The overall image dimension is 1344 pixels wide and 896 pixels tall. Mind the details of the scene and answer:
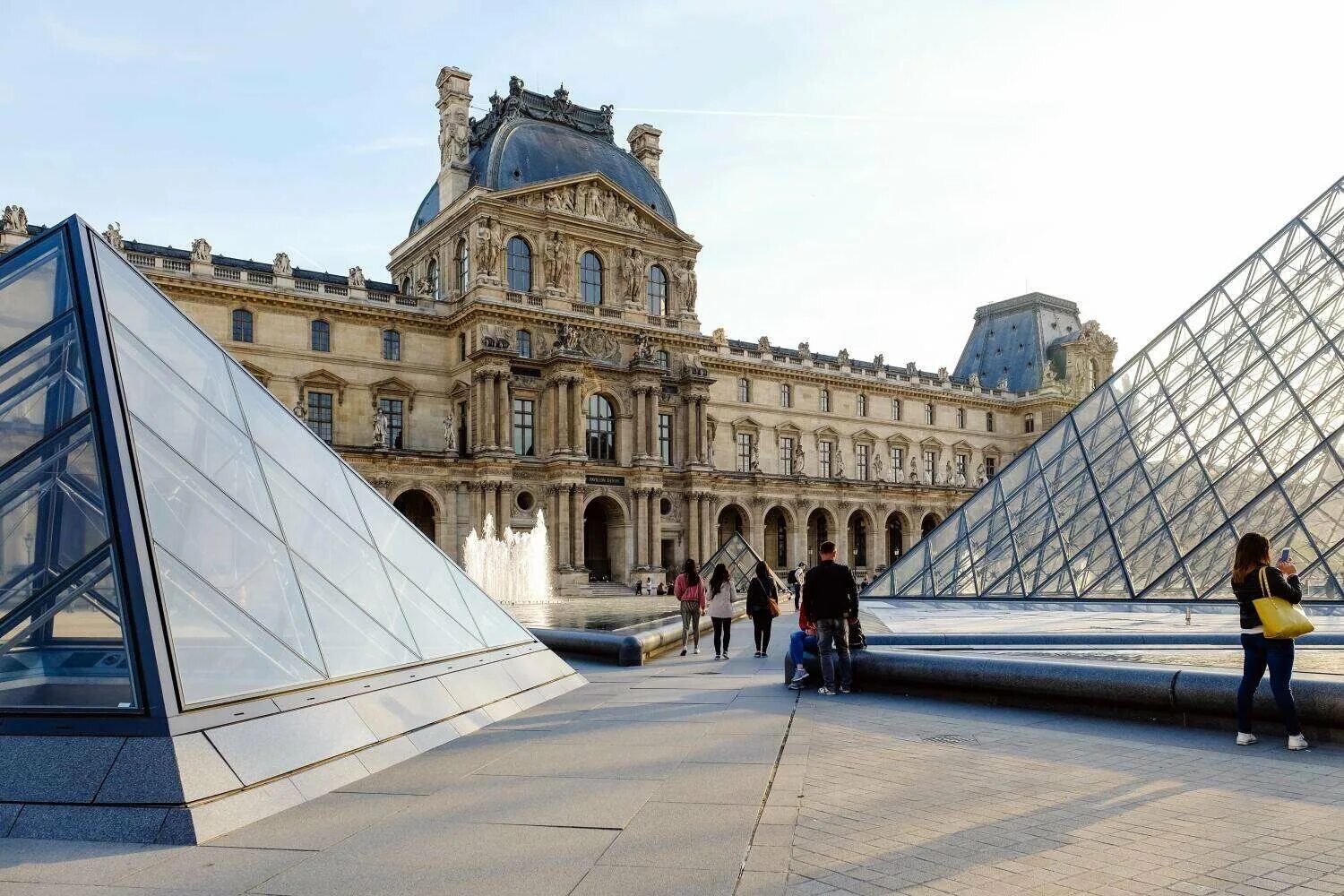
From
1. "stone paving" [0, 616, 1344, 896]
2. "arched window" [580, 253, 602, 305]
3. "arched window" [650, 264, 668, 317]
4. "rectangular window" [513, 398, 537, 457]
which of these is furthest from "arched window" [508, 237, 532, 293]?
"stone paving" [0, 616, 1344, 896]

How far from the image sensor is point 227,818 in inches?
214

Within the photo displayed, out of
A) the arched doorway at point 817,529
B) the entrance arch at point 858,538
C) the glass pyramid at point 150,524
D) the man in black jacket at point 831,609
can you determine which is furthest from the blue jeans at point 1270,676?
the entrance arch at point 858,538

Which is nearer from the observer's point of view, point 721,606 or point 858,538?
point 721,606

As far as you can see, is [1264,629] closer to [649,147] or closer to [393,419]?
[393,419]

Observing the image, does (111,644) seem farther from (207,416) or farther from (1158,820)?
(1158,820)

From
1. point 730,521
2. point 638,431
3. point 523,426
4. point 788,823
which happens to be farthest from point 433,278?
point 788,823

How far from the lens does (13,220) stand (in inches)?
1506

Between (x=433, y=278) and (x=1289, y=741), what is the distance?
47.3 metres

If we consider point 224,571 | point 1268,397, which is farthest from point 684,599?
point 1268,397

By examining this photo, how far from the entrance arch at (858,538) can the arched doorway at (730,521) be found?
792 cm

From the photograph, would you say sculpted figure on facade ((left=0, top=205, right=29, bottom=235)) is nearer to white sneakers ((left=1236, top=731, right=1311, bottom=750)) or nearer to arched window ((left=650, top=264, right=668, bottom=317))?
arched window ((left=650, top=264, right=668, bottom=317))

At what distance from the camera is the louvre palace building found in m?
44.5

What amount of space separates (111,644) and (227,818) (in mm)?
1311

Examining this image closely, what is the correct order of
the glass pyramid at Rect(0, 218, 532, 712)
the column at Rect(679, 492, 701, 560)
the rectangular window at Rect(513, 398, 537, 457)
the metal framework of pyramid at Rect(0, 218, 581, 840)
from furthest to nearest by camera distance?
the column at Rect(679, 492, 701, 560)
the rectangular window at Rect(513, 398, 537, 457)
the glass pyramid at Rect(0, 218, 532, 712)
the metal framework of pyramid at Rect(0, 218, 581, 840)
